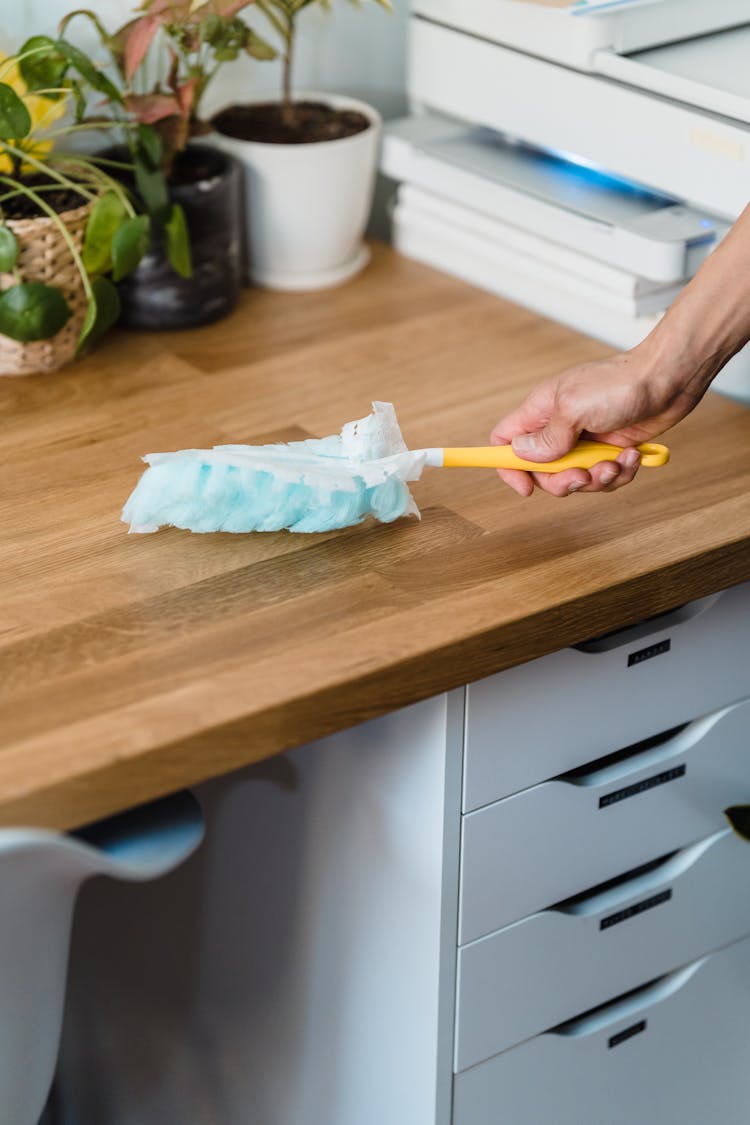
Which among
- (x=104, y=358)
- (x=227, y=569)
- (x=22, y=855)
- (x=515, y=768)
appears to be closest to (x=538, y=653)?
(x=515, y=768)

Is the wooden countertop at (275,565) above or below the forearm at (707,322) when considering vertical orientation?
below

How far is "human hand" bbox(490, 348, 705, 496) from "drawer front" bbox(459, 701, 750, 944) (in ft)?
0.76

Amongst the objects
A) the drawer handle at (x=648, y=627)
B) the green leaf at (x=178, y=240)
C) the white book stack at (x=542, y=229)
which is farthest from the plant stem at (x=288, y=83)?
the drawer handle at (x=648, y=627)

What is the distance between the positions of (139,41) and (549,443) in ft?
1.75

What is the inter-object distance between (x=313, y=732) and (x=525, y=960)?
35cm

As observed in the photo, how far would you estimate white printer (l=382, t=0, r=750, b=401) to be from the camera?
1.24m

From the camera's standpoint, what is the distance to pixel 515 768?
1045 millimetres

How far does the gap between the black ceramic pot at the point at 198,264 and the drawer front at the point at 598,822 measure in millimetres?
584

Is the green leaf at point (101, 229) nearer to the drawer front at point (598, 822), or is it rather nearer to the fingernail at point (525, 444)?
the fingernail at point (525, 444)

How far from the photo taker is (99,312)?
4.19 ft

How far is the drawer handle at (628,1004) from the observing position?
1.21 m

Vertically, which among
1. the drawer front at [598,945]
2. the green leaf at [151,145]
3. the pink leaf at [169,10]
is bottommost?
the drawer front at [598,945]

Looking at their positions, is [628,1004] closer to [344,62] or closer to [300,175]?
[300,175]

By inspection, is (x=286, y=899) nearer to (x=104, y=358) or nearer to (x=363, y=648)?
(x=363, y=648)
